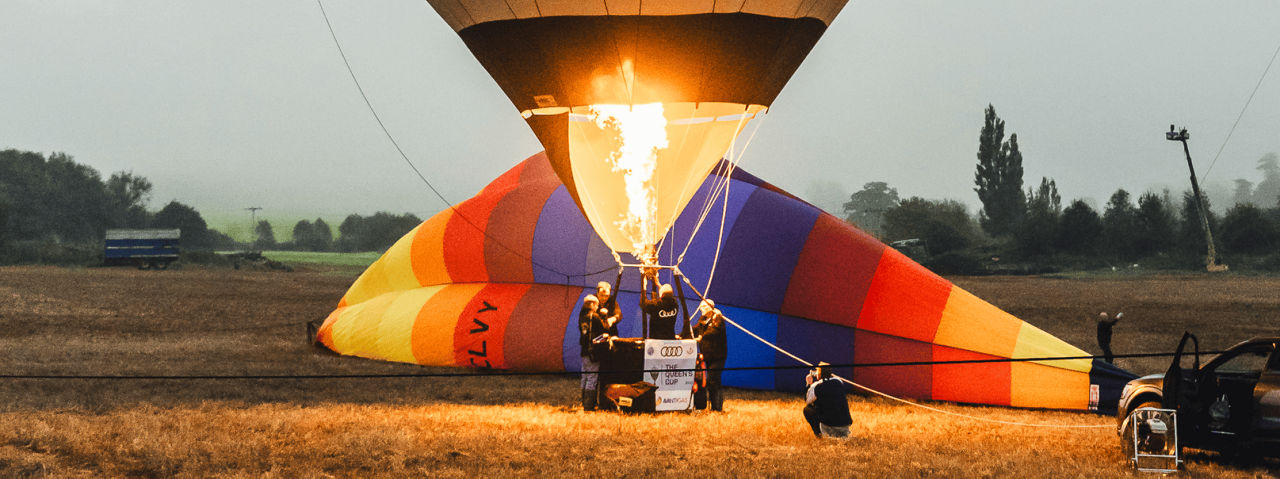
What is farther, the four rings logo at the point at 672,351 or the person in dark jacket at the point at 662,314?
the person in dark jacket at the point at 662,314

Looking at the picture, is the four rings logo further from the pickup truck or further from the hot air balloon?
the pickup truck

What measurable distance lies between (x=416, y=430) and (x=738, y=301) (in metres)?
4.67

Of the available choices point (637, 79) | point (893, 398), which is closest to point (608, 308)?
point (637, 79)

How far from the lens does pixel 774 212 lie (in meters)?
11.9

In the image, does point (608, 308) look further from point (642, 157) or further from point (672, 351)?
point (642, 157)

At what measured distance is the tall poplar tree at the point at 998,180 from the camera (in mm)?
78188

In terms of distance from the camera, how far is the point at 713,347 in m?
9.19

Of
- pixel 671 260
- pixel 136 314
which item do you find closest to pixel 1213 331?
pixel 671 260

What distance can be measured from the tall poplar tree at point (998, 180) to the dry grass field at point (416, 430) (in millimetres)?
65565

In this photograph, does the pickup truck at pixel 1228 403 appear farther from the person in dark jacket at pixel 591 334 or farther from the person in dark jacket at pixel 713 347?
the person in dark jacket at pixel 591 334

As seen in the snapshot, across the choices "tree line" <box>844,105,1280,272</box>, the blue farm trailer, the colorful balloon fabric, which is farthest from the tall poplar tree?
the colorful balloon fabric

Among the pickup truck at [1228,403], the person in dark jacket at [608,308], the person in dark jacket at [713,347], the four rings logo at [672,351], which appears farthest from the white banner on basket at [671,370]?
the pickup truck at [1228,403]

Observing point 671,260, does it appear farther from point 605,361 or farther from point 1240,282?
point 1240,282

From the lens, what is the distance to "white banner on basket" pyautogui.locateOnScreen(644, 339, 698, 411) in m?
8.91
